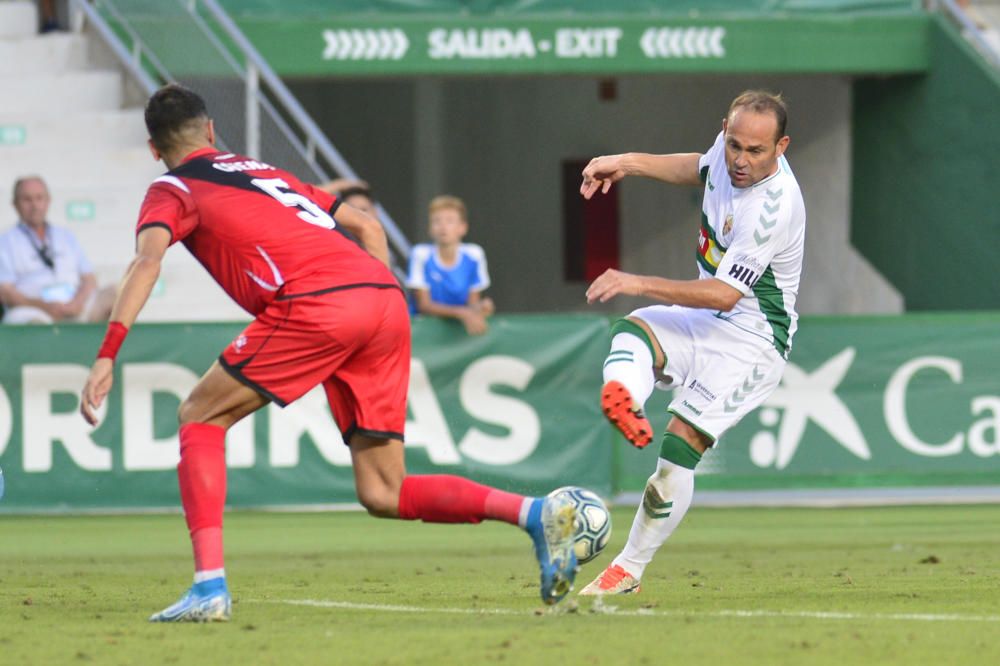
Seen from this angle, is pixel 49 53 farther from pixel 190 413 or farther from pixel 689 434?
pixel 190 413

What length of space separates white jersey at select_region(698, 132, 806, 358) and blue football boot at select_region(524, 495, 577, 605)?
4.34 ft

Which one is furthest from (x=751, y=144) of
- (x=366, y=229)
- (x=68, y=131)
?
(x=68, y=131)

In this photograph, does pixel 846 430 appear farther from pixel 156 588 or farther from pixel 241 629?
pixel 241 629

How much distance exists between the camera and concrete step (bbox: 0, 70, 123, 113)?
56.8 ft

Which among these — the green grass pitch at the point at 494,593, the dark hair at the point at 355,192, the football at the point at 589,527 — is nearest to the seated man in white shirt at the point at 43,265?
the green grass pitch at the point at 494,593

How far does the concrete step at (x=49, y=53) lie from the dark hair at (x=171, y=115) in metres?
11.3

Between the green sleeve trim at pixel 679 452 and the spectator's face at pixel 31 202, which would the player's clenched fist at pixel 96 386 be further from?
the spectator's face at pixel 31 202

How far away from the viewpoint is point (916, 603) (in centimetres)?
721

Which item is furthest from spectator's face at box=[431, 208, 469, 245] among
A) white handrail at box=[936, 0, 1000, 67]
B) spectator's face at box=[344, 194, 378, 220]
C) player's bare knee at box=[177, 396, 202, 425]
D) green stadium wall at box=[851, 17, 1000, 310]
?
white handrail at box=[936, 0, 1000, 67]

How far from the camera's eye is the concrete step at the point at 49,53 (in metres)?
17.5

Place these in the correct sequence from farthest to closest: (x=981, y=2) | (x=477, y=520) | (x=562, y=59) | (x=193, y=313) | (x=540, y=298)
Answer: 1. (x=540, y=298)
2. (x=981, y=2)
3. (x=562, y=59)
4. (x=193, y=313)
5. (x=477, y=520)

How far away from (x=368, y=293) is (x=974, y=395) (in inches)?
303

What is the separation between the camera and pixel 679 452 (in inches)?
300

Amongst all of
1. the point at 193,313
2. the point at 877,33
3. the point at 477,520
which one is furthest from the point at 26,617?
the point at 877,33
